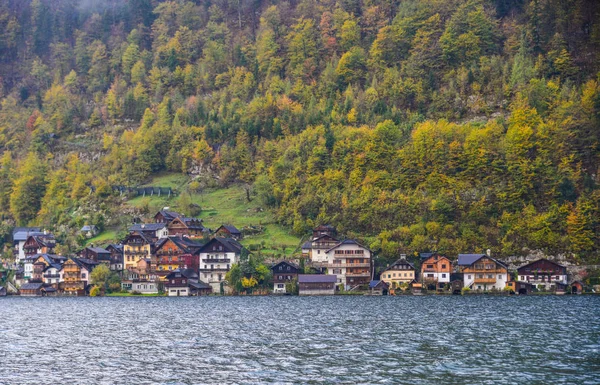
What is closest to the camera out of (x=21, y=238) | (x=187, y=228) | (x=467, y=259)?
(x=467, y=259)

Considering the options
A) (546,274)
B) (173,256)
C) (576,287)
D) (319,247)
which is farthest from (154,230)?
(576,287)

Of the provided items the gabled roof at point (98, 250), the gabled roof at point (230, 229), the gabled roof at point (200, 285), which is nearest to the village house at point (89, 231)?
the gabled roof at point (98, 250)

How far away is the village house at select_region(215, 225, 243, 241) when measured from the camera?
4897 inches

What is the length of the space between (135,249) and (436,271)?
47.8 metres

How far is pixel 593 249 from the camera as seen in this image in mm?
107312

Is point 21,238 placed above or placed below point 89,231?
below

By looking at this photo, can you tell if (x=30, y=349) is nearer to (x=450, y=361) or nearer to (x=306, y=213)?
(x=450, y=361)

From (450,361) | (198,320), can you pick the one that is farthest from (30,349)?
(450,361)

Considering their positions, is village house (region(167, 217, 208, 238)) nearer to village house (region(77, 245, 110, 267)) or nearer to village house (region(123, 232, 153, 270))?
village house (region(123, 232, 153, 270))

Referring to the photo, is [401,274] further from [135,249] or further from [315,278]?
[135,249]

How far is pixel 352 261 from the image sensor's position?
112312 mm

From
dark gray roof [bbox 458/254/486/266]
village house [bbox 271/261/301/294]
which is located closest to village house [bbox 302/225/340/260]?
village house [bbox 271/261/301/294]

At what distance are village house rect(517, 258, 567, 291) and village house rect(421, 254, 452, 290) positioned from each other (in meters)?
10.6

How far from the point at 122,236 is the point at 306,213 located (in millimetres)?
32059
